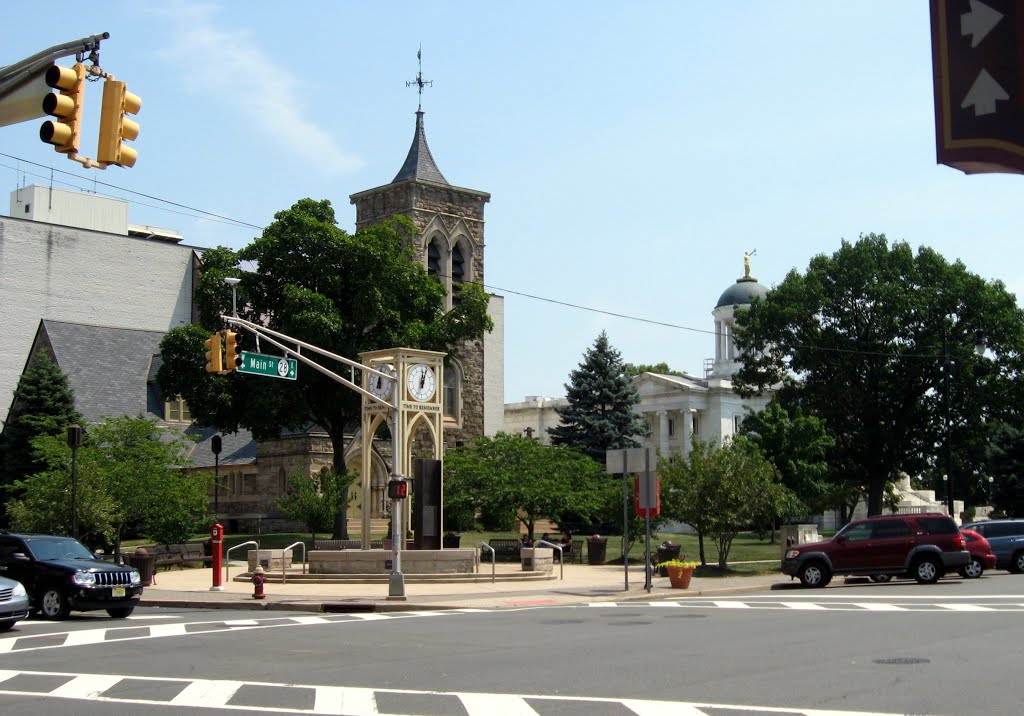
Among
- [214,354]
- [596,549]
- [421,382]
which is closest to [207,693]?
[214,354]

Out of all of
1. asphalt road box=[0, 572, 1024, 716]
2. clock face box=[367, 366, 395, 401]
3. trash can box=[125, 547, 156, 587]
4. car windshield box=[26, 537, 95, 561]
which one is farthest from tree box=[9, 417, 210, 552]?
asphalt road box=[0, 572, 1024, 716]

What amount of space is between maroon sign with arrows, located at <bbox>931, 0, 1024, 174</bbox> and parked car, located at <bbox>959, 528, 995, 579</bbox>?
90.1 ft

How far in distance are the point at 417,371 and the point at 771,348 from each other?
29.7 metres

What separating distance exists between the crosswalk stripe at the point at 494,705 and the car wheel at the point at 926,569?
19.2 m

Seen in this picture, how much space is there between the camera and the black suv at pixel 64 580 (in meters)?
21.6

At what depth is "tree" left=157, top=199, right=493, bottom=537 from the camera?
43.8m

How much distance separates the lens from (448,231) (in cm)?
6125

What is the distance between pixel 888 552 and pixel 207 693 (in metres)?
20.3

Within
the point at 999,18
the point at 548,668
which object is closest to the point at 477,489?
the point at 548,668

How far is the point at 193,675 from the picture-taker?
43.8 feet

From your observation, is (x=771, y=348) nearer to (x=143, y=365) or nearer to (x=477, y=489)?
(x=477, y=489)

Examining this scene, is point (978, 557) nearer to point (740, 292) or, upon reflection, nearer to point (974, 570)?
point (974, 570)

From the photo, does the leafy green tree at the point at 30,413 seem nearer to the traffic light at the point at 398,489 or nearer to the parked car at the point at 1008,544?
the traffic light at the point at 398,489

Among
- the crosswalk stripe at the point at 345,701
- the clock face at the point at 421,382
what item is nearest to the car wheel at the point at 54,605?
the crosswalk stripe at the point at 345,701
